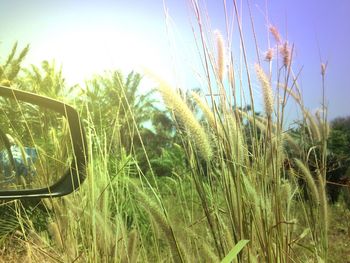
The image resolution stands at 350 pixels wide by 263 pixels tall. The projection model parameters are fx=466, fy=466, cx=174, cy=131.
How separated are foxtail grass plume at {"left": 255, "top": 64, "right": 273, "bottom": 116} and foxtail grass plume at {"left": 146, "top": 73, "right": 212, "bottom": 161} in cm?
30

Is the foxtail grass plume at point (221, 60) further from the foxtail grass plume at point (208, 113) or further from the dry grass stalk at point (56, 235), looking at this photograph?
the dry grass stalk at point (56, 235)

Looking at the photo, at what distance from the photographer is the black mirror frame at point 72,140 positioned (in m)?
1.42

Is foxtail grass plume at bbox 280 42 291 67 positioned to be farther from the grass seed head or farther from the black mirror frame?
the black mirror frame

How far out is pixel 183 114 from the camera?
1.26 metres

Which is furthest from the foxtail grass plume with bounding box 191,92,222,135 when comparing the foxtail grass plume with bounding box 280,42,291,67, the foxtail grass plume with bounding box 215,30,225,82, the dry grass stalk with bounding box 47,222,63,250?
the dry grass stalk with bounding box 47,222,63,250

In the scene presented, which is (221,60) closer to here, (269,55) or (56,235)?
(269,55)

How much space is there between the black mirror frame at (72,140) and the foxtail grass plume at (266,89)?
23.0 inches

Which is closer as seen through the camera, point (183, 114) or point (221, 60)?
point (183, 114)

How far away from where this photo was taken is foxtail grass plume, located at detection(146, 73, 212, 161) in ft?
4.12

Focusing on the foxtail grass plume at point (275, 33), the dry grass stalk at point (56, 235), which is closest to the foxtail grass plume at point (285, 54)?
the foxtail grass plume at point (275, 33)

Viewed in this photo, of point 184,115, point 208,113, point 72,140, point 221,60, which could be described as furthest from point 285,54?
point 72,140

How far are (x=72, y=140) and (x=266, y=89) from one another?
2.27ft

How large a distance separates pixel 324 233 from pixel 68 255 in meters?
1.06

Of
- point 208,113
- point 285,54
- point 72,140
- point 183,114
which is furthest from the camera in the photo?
point 285,54
